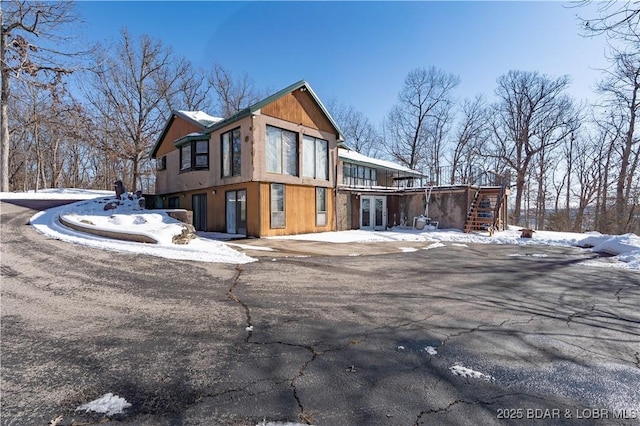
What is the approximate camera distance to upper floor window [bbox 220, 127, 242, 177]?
13.2 metres

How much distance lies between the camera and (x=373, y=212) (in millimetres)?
18562

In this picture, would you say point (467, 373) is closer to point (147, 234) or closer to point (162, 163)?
point (147, 234)

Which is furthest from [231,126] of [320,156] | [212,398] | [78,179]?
[78,179]

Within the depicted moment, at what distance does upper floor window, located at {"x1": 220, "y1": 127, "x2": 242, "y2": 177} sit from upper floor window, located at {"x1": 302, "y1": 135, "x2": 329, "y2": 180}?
3144 millimetres

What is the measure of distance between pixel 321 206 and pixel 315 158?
2.54 meters

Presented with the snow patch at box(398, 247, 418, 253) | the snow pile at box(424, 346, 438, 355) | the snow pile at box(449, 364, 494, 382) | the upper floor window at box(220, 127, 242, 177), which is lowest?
the snow pile at box(449, 364, 494, 382)

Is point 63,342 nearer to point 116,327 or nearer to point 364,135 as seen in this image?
point 116,327

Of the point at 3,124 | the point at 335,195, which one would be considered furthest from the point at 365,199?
the point at 3,124

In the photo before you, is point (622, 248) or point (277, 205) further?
point (277, 205)

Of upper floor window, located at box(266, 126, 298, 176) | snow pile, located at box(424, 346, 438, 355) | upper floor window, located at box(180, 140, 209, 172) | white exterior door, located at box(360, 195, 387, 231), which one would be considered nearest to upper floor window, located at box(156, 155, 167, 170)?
upper floor window, located at box(180, 140, 209, 172)

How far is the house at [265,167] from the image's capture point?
12.6 meters

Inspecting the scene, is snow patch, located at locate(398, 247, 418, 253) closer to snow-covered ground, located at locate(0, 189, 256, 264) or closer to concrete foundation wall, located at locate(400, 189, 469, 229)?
snow-covered ground, located at locate(0, 189, 256, 264)

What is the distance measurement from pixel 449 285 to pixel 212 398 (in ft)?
15.7

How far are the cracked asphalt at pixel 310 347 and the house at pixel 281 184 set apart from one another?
23.8 feet
